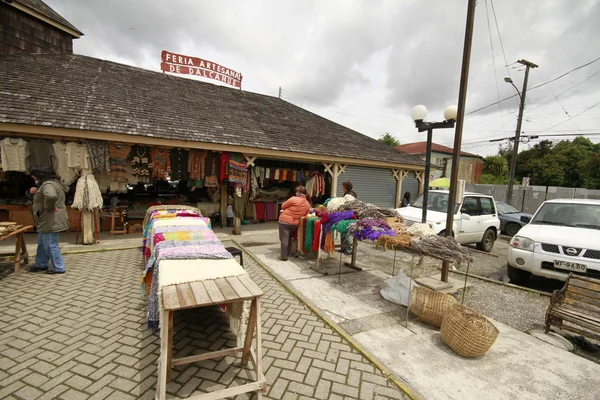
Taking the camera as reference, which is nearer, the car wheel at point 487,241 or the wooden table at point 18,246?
the wooden table at point 18,246

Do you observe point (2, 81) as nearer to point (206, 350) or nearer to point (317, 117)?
point (206, 350)

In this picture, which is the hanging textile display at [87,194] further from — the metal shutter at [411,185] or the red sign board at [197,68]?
the metal shutter at [411,185]

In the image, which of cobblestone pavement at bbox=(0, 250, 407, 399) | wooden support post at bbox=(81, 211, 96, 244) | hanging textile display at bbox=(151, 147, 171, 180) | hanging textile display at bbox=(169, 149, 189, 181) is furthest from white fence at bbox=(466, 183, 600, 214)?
wooden support post at bbox=(81, 211, 96, 244)

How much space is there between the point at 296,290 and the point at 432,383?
2.54 meters

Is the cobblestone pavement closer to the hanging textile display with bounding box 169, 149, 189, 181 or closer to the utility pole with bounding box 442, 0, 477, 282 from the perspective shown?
the utility pole with bounding box 442, 0, 477, 282

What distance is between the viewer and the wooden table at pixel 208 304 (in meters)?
2.20

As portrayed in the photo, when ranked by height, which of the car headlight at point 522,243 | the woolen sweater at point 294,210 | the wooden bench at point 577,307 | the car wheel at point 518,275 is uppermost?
the woolen sweater at point 294,210

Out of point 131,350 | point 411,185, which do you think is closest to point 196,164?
point 131,350

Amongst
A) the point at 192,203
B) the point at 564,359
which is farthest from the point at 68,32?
the point at 564,359

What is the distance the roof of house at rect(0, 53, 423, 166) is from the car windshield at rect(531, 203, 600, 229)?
21.9 ft

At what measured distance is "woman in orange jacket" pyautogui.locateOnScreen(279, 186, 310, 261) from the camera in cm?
628

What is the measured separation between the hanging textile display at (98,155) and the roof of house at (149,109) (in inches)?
18.3

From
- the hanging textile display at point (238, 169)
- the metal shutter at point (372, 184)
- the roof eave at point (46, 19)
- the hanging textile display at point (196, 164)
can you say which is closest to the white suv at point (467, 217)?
the metal shutter at point (372, 184)

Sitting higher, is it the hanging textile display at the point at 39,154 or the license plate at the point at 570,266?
the hanging textile display at the point at 39,154
